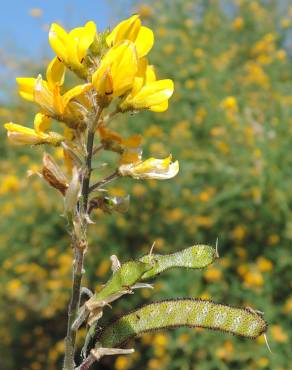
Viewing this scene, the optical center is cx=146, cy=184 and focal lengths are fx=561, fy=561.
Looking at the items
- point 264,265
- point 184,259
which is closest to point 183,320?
point 184,259

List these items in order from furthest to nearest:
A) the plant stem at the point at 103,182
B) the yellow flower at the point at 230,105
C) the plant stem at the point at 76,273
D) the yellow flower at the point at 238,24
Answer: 1. the yellow flower at the point at 238,24
2. the yellow flower at the point at 230,105
3. the plant stem at the point at 103,182
4. the plant stem at the point at 76,273

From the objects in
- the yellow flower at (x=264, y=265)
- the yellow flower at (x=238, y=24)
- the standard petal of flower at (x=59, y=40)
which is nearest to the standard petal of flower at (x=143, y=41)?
the standard petal of flower at (x=59, y=40)

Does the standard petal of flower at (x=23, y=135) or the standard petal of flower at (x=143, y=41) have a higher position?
A: the standard petal of flower at (x=143, y=41)

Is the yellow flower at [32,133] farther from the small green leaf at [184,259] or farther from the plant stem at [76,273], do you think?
the small green leaf at [184,259]

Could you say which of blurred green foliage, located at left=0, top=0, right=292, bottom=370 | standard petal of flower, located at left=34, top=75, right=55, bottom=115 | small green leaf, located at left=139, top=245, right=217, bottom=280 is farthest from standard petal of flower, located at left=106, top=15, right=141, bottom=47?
blurred green foliage, located at left=0, top=0, right=292, bottom=370

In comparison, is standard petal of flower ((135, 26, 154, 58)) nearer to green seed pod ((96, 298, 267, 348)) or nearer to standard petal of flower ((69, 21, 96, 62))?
standard petal of flower ((69, 21, 96, 62))

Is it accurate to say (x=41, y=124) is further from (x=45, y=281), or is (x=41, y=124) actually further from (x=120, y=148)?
(x=45, y=281)

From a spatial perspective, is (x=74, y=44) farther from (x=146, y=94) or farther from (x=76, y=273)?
(x=76, y=273)
